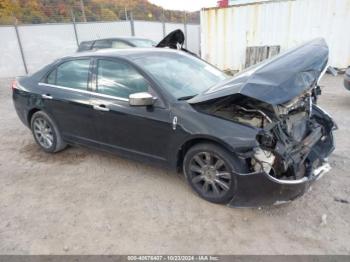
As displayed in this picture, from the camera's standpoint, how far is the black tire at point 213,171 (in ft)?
9.63

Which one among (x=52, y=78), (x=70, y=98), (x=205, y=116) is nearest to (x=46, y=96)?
(x=52, y=78)

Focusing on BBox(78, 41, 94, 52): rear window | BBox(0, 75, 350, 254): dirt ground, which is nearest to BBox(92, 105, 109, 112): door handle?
BBox(0, 75, 350, 254): dirt ground

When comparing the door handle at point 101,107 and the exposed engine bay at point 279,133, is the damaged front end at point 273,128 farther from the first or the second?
the door handle at point 101,107

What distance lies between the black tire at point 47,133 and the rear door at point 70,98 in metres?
0.13

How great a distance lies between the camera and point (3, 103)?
838 centimetres

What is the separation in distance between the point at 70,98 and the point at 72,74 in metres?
0.35

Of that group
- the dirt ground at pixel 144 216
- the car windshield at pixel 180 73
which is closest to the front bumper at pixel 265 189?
the dirt ground at pixel 144 216

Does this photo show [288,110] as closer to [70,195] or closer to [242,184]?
[242,184]

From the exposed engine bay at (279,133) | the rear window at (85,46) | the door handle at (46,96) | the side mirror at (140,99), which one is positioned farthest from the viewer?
the rear window at (85,46)

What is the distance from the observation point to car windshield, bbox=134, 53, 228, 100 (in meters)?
3.44

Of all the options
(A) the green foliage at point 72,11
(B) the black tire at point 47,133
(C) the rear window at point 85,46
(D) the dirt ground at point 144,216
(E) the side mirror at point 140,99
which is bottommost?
(D) the dirt ground at point 144,216

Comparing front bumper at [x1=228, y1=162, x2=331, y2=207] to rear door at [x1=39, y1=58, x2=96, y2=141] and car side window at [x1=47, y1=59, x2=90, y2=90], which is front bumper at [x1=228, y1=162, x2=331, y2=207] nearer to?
rear door at [x1=39, y1=58, x2=96, y2=141]

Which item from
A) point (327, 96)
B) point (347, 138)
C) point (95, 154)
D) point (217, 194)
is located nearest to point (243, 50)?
point (327, 96)

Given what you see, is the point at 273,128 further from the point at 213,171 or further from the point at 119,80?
the point at 119,80
